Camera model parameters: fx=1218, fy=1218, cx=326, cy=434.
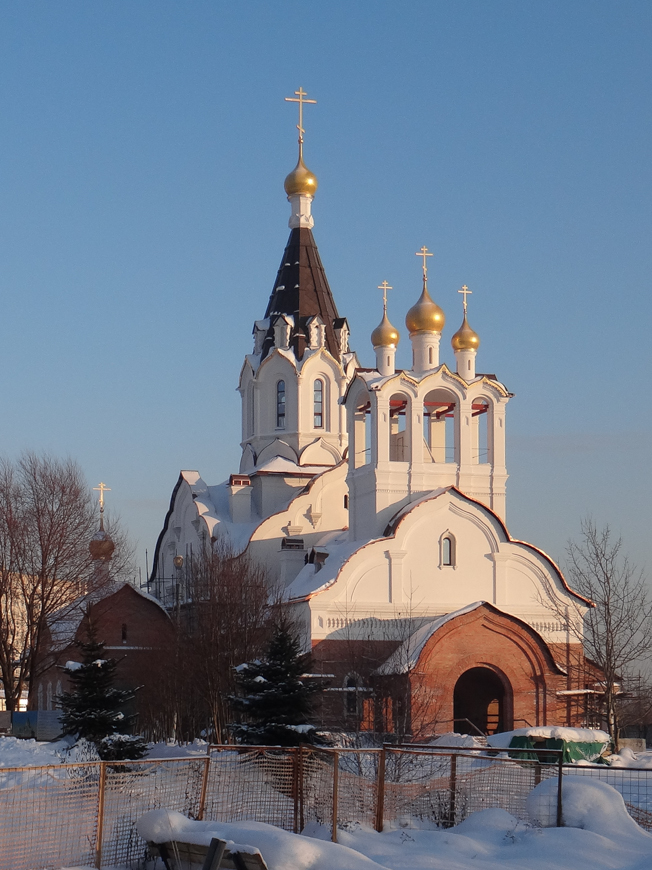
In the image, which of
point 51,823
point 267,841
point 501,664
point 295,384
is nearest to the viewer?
point 267,841

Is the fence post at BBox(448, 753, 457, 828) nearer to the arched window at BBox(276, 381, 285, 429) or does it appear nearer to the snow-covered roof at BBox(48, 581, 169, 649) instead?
the snow-covered roof at BBox(48, 581, 169, 649)

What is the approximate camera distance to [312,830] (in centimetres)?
1220

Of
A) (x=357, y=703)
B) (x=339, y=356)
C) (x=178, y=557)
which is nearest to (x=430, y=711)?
(x=357, y=703)

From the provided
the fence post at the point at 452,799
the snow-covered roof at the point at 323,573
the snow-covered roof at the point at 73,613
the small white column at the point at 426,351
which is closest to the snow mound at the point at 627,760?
the fence post at the point at 452,799

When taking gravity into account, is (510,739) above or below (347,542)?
below

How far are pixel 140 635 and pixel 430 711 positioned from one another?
10501 mm

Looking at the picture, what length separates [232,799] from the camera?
42.6ft

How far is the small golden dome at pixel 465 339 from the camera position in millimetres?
36875

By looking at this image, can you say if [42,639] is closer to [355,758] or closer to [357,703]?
[357,703]

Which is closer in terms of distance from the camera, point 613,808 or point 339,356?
point 613,808

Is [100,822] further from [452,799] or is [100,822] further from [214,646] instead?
[214,646]

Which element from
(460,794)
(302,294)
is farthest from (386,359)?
(460,794)

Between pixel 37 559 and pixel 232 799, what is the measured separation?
23066mm

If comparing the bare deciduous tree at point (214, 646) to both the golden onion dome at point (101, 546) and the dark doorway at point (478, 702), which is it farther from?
the dark doorway at point (478, 702)
